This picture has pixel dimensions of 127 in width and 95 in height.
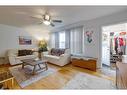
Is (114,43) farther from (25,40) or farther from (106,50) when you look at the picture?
(25,40)

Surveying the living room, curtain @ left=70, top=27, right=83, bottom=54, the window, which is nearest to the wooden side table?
the living room

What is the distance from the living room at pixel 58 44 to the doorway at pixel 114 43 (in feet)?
2.64

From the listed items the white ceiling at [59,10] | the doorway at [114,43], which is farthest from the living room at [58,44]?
the doorway at [114,43]

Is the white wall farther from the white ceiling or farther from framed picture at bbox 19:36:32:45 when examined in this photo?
framed picture at bbox 19:36:32:45

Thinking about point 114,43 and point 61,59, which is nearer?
point 61,59

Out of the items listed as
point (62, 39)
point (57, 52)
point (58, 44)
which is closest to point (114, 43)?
point (62, 39)

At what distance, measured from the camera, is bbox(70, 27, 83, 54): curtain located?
4.59 m

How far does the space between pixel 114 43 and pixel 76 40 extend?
6.56 ft

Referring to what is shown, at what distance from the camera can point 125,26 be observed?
4.55 m

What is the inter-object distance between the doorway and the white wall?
80 centimetres

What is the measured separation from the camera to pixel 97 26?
149 inches

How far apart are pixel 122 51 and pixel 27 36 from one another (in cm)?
556
